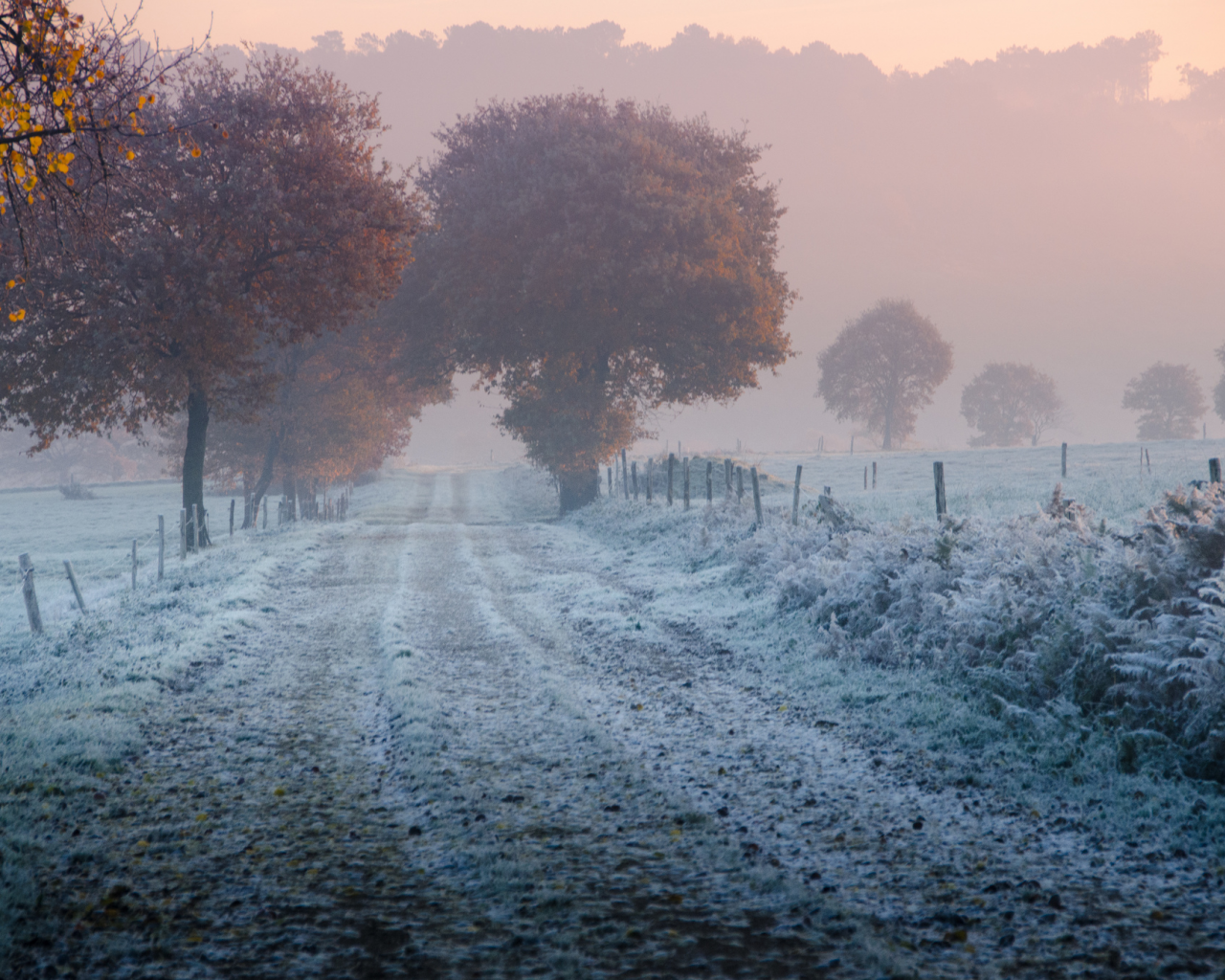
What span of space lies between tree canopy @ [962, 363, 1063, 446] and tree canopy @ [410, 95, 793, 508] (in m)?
75.5

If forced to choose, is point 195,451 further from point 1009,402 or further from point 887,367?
point 1009,402

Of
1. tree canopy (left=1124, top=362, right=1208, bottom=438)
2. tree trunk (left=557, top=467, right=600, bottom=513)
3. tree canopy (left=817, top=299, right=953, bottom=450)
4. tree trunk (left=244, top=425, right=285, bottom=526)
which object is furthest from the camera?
tree canopy (left=1124, top=362, right=1208, bottom=438)

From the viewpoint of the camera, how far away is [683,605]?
13586 mm

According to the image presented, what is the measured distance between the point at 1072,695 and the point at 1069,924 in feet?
11.4

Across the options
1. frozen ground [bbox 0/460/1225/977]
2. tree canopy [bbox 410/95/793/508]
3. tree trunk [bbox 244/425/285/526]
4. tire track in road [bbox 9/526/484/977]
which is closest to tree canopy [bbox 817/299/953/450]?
tree canopy [bbox 410/95/793/508]

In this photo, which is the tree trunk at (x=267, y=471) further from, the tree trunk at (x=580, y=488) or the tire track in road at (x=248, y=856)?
the tire track in road at (x=248, y=856)

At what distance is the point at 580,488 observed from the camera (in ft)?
117

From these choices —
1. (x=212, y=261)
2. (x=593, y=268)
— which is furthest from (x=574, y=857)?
(x=593, y=268)

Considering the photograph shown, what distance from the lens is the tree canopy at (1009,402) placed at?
98375 millimetres

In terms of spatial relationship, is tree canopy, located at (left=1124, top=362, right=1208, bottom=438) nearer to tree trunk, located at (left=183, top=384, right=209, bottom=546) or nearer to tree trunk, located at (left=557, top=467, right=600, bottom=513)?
tree trunk, located at (left=557, top=467, right=600, bottom=513)

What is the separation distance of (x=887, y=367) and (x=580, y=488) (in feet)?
188

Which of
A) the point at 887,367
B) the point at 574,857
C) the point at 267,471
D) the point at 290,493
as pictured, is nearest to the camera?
the point at 574,857

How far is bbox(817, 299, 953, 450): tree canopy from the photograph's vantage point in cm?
8162

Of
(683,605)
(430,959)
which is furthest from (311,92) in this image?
(430,959)
